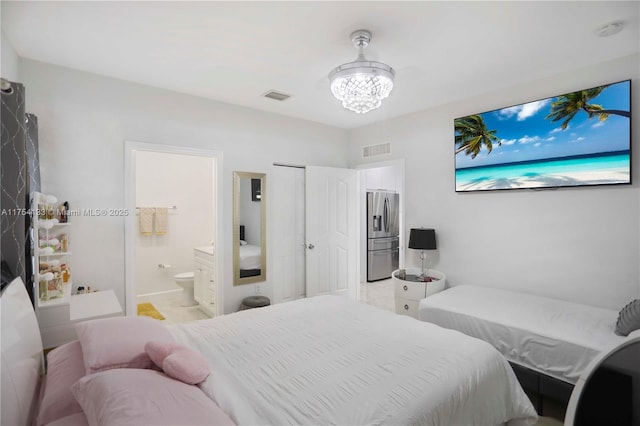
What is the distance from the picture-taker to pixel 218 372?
5.14ft

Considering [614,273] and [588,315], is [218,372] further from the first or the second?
[614,273]

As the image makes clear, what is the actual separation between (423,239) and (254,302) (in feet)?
6.77

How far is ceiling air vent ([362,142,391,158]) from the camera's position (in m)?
4.34

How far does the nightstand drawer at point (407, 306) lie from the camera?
11.3ft

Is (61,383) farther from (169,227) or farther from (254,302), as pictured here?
(169,227)

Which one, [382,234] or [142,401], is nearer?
[142,401]

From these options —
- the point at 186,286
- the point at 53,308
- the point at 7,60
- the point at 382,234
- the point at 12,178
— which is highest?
the point at 7,60

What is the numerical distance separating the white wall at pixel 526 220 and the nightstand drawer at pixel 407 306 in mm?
547

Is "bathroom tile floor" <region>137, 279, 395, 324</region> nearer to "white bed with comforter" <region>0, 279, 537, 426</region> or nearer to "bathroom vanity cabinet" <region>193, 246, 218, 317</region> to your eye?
"bathroom vanity cabinet" <region>193, 246, 218, 317</region>

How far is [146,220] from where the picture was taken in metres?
4.85

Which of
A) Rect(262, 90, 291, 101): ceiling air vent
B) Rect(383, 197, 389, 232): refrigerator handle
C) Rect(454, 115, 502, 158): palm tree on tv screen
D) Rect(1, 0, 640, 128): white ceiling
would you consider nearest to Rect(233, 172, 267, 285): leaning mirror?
Rect(262, 90, 291, 101): ceiling air vent

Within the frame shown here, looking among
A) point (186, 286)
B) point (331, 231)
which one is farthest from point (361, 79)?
point (186, 286)

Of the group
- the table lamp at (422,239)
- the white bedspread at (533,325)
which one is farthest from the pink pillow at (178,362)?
the table lamp at (422,239)

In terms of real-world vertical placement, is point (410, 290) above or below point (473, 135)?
below
